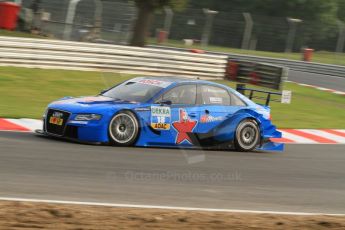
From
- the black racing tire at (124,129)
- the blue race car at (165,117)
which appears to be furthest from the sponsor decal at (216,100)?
the black racing tire at (124,129)

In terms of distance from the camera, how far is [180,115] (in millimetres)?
11195

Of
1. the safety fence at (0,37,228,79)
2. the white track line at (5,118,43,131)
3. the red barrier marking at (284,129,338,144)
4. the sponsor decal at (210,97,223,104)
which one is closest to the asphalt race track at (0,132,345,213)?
the sponsor decal at (210,97,223,104)

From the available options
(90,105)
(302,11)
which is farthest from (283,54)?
(90,105)

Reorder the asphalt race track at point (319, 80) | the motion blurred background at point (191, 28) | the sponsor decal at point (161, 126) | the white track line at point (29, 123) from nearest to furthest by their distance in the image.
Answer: the sponsor decal at point (161, 126), the white track line at point (29, 123), the asphalt race track at point (319, 80), the motion blurred background at point (191, 28)

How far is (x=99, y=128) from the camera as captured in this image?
1034 cm

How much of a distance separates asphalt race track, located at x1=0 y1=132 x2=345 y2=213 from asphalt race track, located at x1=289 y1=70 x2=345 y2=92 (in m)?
16.1

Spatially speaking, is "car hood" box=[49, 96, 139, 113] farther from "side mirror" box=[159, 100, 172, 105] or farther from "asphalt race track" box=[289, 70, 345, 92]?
"asphalt race track" box=[289, 70, 345, 92]

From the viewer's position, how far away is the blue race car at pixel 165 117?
10.4 m

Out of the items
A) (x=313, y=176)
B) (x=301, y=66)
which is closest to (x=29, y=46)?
(x=313, y=176)

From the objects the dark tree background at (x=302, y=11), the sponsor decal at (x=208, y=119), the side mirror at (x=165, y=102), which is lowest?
the sponsor decal at (x=208, y=119)

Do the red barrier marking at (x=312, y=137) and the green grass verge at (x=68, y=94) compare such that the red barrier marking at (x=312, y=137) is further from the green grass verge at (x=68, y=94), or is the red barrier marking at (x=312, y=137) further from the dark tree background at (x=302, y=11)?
the dark tree background at (x=302, y=11)

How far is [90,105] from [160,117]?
1115 millimetres

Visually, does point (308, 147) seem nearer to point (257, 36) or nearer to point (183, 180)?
point (183, 180)

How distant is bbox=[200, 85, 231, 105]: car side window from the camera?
458 inches
